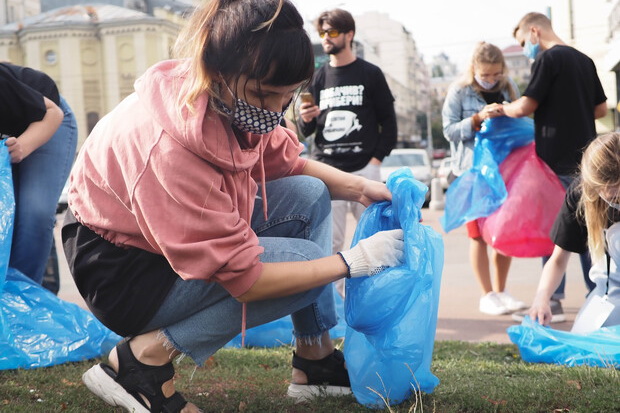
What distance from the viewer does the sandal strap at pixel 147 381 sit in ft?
7.89

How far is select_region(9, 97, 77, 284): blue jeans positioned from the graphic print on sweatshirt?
214 cm

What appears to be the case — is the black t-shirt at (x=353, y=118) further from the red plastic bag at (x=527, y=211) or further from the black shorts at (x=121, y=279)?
the black shorts at (x=121, y=279)

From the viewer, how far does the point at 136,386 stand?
243cm

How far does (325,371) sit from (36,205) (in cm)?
161

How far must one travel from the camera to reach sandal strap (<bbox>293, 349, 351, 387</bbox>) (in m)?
2.73

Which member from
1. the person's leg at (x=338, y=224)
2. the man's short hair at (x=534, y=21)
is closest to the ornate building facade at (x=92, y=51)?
the person's leg at (x=338, y=224)

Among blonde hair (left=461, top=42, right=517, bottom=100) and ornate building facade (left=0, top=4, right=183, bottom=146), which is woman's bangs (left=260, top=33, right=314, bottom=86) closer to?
blonde hair (left=461, top=42, right=517, bottom=100)

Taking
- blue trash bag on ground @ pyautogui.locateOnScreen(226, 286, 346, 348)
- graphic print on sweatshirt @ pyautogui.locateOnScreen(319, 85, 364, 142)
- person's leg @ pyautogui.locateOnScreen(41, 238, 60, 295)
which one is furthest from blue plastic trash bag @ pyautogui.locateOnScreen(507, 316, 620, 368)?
person's leg @ pyautogui.locateOnScreen(41, 238, 60, 295)

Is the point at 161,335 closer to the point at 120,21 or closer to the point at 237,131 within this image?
the point at 237,131

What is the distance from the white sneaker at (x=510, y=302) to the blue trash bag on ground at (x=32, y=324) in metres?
2.65

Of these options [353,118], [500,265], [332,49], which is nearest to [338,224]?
[353,118]

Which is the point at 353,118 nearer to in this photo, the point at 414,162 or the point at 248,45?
the point at 248,45

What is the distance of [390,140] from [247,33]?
338 cm

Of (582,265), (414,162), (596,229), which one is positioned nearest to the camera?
(596,229)
